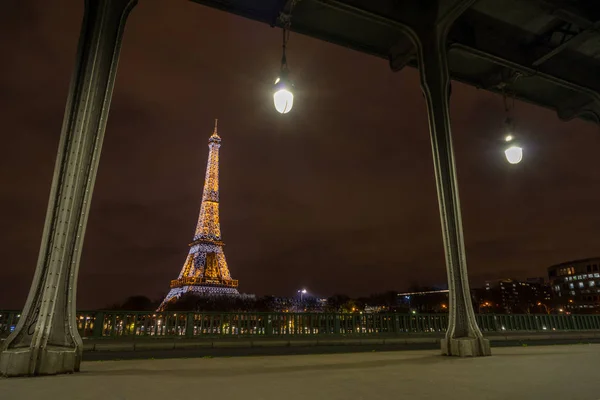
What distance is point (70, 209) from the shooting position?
5.12m

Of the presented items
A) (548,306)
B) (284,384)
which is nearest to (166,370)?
(284,384)

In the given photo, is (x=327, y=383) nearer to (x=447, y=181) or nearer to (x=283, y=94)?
(x=283, y=94)

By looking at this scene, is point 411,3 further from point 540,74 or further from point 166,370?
point 166,370

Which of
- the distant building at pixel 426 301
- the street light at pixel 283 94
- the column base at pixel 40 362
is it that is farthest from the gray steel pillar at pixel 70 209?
the distant building at pixel 426 301

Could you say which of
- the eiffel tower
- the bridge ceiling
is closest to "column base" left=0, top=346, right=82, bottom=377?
the bridge ceiling

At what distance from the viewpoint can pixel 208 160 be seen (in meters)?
72.8

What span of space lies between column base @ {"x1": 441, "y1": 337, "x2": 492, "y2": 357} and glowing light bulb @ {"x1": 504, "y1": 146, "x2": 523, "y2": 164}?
14.6ft

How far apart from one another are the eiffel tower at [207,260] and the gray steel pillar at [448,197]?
61.4 meters

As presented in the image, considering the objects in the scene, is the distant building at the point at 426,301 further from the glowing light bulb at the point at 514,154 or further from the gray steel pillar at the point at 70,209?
the gray steel pillar at the point at 70,209

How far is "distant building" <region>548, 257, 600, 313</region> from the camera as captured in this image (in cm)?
11688

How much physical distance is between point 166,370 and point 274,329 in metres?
7.01

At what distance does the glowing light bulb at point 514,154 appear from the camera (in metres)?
9.11

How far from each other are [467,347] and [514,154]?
190 inches

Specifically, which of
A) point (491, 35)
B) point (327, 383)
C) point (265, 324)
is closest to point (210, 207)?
point (265, 324)
